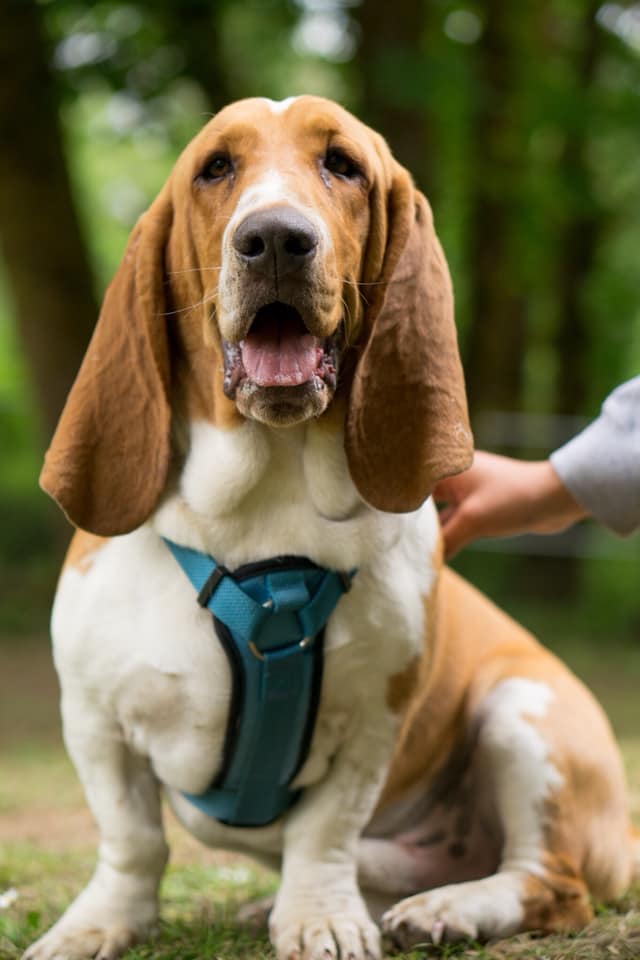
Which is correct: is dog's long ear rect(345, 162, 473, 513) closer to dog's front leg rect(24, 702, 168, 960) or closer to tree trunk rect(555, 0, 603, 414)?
dog's front leg rect(24, 702, 168, 960)

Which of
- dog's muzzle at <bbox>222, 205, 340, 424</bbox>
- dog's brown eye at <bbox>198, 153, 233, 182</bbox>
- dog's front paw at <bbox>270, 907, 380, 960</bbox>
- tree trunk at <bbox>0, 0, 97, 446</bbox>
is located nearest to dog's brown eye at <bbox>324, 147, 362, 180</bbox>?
dog's brown eye at <bbox>198, 153, 233, 182</bbox>

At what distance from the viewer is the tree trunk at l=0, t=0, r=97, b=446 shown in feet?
26.9

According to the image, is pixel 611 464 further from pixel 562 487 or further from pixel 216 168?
pixel 216 168

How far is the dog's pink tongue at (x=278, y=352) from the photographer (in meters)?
2.79

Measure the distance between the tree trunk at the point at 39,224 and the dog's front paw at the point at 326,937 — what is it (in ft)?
21.0

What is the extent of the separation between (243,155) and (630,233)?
14.1 meters

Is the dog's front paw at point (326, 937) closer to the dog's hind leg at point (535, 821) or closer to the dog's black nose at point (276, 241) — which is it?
the dog's hind leg at point (535, 821)

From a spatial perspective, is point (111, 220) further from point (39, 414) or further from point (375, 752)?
point (375, 752)

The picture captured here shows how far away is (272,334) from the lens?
2.87m

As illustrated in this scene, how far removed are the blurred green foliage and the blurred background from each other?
3cm

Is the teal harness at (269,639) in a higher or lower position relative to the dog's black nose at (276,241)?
lower

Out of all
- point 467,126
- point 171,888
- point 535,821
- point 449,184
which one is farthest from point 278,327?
point 449,184

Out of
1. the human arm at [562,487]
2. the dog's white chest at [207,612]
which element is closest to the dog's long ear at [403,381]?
the dog's white chest at [207,612]

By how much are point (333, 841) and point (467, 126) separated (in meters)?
8.94
